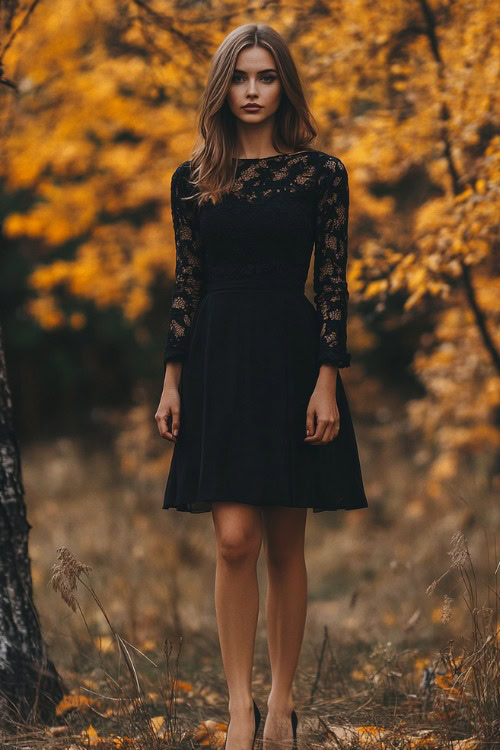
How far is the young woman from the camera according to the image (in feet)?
8.74

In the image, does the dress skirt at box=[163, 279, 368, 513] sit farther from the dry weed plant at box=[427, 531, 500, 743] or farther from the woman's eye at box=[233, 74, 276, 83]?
the woman's eye at box=[233, 74, 276, 83]

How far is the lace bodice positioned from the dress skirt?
7 centimetres

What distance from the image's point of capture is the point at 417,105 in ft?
15.2

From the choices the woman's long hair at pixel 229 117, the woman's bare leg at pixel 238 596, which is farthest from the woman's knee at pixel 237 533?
the woman's long hair at pixel 229 117

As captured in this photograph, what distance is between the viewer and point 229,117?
2.88 metres

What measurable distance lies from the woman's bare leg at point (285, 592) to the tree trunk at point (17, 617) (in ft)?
2.50

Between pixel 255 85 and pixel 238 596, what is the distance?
1.55 meters

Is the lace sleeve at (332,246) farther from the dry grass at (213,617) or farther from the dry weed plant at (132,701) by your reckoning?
the dry weed plant at (132,701)

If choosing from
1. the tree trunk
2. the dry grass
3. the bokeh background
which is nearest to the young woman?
the dry grass

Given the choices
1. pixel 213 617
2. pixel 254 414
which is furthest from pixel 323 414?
pixel 213 617

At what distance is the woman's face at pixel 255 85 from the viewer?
2.77 m

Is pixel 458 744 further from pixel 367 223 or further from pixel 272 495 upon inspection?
pixel 367 223

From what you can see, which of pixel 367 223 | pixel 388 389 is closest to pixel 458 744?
pixel 367 223

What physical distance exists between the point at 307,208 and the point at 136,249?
6.08 meters
